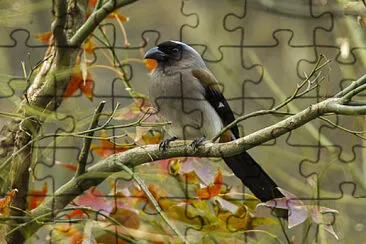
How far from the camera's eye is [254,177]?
3840 millimetres

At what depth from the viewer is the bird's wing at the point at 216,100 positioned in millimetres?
4105

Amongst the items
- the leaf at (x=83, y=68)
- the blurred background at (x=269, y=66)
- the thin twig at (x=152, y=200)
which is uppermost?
the leaf at (x=83, y=68)

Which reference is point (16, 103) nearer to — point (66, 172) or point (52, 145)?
point (52, 145)

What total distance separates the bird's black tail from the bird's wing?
206mm

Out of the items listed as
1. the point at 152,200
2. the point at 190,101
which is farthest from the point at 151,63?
the point at 152,200

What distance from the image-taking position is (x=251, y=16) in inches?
257

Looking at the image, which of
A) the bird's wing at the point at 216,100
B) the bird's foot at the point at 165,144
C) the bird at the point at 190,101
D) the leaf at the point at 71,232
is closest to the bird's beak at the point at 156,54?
the bird at the point at 190,101

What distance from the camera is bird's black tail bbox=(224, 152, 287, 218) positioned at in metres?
3.73

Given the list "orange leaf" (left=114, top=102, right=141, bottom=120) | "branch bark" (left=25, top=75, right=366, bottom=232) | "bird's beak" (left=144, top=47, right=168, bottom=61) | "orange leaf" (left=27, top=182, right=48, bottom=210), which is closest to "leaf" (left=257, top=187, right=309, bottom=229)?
"branch bark" (left=25, top=75, right=366, bottom=232)

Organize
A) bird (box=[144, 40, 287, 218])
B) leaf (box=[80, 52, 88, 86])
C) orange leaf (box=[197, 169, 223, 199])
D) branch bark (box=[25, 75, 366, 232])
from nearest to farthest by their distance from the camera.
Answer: branch bark (box=[25, 75, 366, 232]), orange leaf (box=[197, 169, 223, 199]), leaf (box=[80, 52, 88, 86]), bird (box=[144, 40, 287, 218])

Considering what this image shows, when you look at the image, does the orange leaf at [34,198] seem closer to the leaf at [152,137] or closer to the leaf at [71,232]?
the leaf at [71,232]

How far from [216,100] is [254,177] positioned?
49 centimetres

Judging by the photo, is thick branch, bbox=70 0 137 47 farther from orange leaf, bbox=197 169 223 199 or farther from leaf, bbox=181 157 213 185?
orange leaf, bbox=197 169 223 199

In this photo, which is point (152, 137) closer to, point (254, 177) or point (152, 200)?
point (254, 177)
